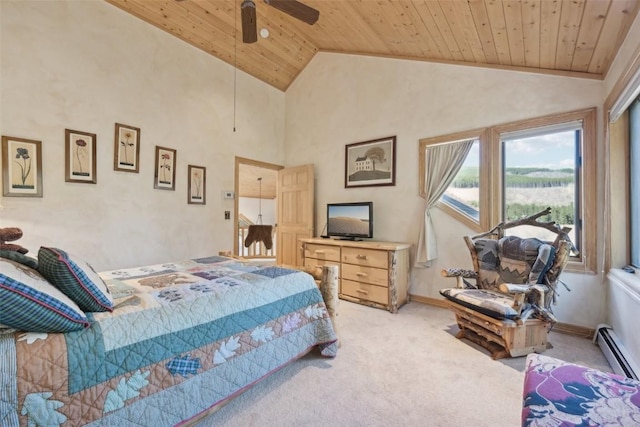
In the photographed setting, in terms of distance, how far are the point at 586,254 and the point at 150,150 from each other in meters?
4.81

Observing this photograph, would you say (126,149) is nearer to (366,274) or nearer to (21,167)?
(21,167)

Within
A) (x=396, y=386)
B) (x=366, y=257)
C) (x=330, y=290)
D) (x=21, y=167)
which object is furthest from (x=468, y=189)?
(x=21, y=167)

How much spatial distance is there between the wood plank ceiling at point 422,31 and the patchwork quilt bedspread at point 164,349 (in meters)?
2.63

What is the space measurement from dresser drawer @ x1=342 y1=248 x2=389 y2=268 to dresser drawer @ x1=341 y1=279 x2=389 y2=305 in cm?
26

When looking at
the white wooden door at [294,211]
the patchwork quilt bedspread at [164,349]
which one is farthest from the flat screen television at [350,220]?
the patchwork quilt bedspread at [164,349]

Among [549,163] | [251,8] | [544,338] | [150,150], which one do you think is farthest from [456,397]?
[150,150]

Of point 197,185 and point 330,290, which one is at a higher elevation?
point 197,185

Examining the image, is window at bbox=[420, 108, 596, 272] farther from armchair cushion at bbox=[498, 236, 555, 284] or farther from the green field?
armchair cushion at bbox=[498, 236, 555, 284]

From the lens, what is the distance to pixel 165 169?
357 centimetres

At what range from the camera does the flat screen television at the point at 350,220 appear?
3721 mm

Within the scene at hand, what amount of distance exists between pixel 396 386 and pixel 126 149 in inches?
144

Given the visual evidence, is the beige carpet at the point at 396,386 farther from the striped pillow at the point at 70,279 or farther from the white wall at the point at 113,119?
the white wall at the point at 113,119

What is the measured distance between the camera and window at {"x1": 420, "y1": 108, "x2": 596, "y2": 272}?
2.54 metres

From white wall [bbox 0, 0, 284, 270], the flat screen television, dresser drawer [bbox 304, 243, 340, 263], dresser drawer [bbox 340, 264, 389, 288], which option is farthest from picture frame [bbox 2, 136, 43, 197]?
dresser drawer [bbox 340, 264, 389, 288]
